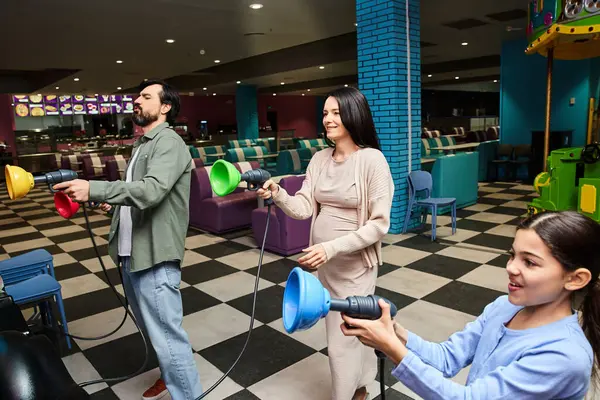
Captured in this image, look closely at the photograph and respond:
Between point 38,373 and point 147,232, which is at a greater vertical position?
point 147,232

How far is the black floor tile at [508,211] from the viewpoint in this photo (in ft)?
21.2

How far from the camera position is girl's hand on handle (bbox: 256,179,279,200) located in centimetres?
190

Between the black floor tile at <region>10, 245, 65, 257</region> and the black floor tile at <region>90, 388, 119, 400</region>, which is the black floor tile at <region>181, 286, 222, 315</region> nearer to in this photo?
the black floor tile at <region>90, 388, 119, 400</region>

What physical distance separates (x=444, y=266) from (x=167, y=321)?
10.0 ft

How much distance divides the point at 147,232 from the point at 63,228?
18.3 feet

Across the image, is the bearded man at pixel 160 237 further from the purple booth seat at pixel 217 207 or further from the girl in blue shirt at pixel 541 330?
the purple booth seat at pixel 217 207

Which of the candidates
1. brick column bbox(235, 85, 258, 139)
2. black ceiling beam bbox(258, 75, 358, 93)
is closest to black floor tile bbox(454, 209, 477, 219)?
black ceiling beam bbox(258, 75, 358, 93)

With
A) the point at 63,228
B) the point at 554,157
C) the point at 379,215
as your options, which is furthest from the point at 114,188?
the point at 63,228

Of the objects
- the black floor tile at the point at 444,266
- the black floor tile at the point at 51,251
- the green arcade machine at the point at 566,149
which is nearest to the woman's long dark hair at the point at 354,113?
the black floor tile at the point at 444,266

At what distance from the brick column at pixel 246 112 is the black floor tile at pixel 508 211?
12934mm

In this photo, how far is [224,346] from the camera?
2896 millimetres

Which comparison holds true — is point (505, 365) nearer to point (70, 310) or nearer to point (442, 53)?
point (70, 310)

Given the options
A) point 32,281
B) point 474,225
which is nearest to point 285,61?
point 474,225

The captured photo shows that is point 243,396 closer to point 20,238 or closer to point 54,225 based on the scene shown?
point 20,238
